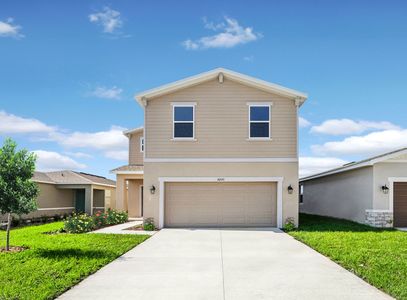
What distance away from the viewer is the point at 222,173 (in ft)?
55.4

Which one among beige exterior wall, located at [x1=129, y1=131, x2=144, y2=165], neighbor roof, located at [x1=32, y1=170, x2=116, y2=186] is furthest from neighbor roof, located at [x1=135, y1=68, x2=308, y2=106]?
neighbor roof, located at [x1=32, y1=170, x2=116, y2=186]

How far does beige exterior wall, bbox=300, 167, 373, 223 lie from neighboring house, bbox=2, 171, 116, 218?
1394 centimetres

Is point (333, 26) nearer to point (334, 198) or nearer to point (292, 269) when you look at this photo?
point (292, 269)

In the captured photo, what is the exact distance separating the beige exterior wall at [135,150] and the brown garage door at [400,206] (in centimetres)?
1340

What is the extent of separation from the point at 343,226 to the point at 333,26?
7.83m

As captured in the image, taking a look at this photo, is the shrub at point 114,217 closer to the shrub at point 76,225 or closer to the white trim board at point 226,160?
the shrub at point 76,225

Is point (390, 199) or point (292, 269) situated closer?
point (292, 269)

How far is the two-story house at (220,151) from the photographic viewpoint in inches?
664

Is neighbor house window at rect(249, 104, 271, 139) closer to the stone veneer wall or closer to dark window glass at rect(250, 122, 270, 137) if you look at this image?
dark window glass at rect(250, 122, 270, 137)

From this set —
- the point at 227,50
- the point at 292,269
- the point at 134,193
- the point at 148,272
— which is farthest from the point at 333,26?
the point at 134,193

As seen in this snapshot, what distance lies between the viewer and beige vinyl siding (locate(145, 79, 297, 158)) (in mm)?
16938

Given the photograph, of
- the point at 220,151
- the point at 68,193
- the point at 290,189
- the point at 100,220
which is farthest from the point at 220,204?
the point at 68,193

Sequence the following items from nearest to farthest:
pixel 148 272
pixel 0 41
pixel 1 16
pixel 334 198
Result: pixel 148 272
pixel 1 16
pixel 0 41
pixel 334 198

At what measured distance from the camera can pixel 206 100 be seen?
17250 mm
